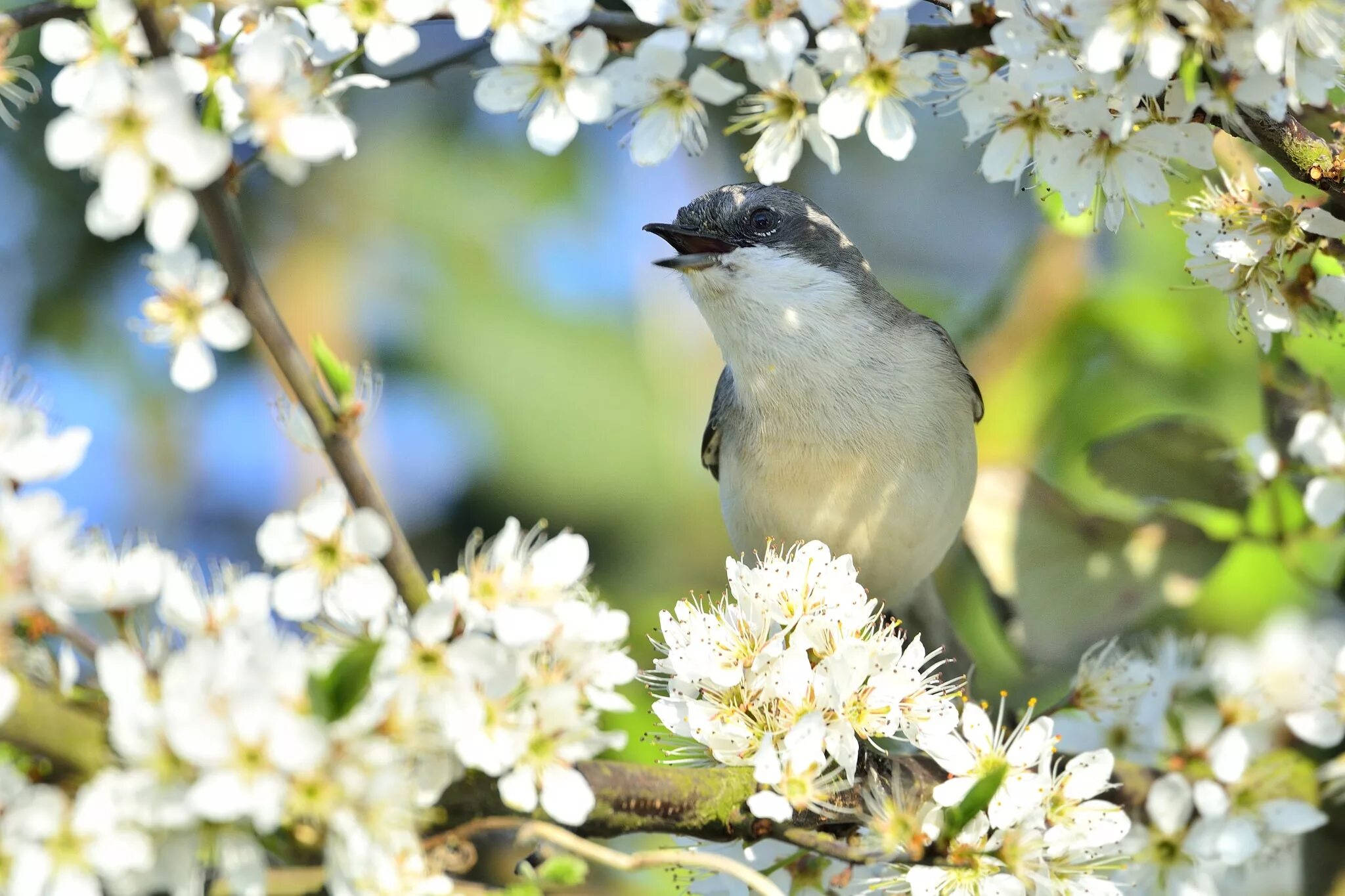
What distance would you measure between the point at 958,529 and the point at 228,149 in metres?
3.27

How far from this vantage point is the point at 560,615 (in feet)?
5.87

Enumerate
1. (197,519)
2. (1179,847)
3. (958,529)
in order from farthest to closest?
1. (197,519)
2. (958,529)
3. (1179,847)

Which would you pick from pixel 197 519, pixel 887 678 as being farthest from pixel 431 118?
pixel 887 678

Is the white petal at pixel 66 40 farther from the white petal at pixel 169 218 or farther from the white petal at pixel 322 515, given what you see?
the white petal at pixel 322 515

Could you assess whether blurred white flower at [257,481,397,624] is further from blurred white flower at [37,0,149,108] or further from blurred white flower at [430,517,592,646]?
blurred white flower at [37,0,149,108]

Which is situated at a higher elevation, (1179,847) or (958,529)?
(1179,847)

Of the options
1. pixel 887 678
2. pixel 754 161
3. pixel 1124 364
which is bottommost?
pixel 1124 364

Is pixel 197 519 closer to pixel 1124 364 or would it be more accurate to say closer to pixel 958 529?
pixel 958 529

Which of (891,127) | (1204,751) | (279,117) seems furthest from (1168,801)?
(279,117)

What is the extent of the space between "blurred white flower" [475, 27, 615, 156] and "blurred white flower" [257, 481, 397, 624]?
0.83m

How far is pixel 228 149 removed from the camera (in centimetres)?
167

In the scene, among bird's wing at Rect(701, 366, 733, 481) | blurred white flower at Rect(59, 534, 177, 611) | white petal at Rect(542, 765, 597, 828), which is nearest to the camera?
blurred white flower at Rect(59, 534, 177, 611)

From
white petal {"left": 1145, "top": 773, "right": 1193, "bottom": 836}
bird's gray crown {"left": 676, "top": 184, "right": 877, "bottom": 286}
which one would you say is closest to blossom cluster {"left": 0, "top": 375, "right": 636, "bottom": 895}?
white petal {"left": 1145, "top": 773, "right": 1193, "bottom": 836}

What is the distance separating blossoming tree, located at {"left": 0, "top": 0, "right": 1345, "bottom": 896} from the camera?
1.51 m
